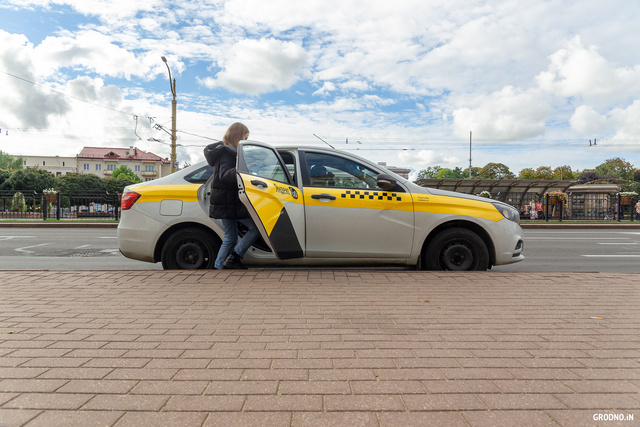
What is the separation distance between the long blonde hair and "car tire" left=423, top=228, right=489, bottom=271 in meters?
2.73

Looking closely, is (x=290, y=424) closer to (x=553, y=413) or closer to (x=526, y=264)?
(x=553, y=413)

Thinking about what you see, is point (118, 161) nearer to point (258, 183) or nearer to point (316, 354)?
point (258, 183)

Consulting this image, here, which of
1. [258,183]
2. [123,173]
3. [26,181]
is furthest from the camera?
[123,173]

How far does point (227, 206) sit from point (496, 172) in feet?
310

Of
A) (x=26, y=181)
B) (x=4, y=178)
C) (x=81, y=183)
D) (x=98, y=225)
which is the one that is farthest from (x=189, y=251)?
(x=81, y=183)

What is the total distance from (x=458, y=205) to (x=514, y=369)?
3156 millimetres

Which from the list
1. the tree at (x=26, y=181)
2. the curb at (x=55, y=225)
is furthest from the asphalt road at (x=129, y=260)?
the tree at (x=26, y=181)

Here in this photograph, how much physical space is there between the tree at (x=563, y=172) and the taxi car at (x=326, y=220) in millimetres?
87988

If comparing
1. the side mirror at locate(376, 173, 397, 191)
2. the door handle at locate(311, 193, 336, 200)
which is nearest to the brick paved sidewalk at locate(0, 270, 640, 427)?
the door handle at locate(311, 193, 336, 200)

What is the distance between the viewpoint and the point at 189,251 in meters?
5.62

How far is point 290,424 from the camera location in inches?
76.3

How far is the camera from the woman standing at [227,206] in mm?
5168

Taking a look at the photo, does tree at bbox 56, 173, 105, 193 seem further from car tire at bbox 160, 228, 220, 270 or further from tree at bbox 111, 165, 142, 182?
car tire at bbox 160, 228, 220, 270

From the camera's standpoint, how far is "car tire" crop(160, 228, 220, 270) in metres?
5.50
